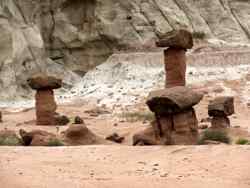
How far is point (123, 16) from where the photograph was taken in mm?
40906

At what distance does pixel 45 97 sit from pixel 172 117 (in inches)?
376

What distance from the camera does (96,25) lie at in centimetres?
4084

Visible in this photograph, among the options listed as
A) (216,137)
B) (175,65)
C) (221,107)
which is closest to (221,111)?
(221,107)

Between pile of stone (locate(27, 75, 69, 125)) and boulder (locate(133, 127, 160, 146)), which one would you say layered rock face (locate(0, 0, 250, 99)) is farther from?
boulder (locate(133, 127, 160, 146))

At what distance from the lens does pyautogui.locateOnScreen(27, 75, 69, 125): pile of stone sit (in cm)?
2175

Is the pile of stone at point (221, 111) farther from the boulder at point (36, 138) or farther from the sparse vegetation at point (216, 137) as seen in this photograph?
the boulder at point (36, 138)

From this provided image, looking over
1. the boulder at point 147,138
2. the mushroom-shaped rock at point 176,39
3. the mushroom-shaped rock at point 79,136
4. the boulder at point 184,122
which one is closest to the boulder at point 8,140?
the mushroom-shaped rock at point 79,136

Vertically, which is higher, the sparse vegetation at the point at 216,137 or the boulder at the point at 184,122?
the boulder at the point at 184,122

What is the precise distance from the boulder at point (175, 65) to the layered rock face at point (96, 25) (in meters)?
16.5

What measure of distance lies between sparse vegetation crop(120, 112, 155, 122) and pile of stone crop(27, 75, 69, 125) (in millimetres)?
2636

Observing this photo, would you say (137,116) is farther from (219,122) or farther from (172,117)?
(172,117)

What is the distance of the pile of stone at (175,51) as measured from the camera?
68.3 feet

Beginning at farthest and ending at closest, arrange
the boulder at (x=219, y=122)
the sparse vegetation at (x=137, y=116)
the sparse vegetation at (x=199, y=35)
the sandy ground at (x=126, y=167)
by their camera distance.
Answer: the sparse vegetation at (x=199, y=35) < the sparse vegetation at (x=137, y=116) < the boulder at (x=219, y=122) < the sandy ground at (x=126, y=167)

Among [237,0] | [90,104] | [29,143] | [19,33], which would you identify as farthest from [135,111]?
[237,0]
